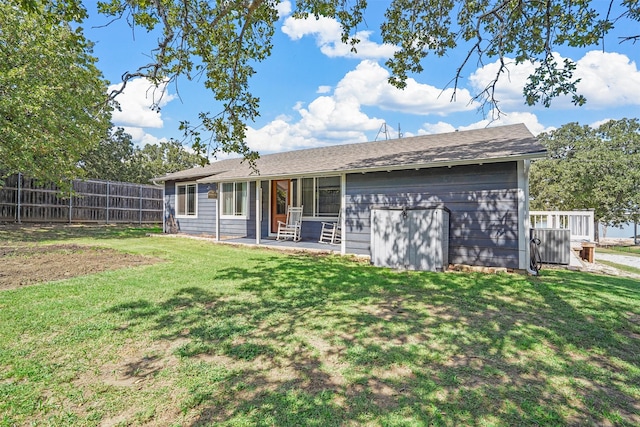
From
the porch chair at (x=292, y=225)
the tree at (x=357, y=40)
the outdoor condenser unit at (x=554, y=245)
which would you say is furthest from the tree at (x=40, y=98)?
the outdoor condenser unit at (x=554, y=245)

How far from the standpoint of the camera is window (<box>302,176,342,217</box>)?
34.7 feet

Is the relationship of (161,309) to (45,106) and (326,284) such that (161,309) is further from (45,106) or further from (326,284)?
(45,106)

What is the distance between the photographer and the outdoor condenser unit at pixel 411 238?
639 centimetres

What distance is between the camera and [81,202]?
16906 mm

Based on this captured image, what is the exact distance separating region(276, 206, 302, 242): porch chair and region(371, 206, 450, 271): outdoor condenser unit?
13.8 feet

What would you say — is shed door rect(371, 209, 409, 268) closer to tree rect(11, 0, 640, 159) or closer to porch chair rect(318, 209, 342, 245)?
tree rect(11, 0, 640, 159)

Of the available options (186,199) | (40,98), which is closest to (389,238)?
(186,199)

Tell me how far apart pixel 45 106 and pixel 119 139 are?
1828 cm

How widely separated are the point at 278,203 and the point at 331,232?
2713mm

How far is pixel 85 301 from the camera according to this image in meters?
4.26

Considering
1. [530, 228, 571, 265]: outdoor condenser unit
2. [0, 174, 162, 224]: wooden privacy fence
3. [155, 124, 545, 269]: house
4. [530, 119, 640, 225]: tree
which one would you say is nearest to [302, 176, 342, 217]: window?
[155, 124, 545, 269]: house

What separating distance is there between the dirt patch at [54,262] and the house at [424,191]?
4.16 metres

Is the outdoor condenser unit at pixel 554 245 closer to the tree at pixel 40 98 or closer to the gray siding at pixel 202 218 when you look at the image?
the gray siding at pixel 202 218

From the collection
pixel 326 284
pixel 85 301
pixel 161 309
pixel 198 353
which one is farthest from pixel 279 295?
pixel 85 301
